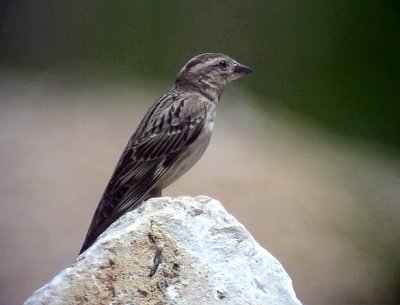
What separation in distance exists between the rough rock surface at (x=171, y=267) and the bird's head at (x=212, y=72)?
3.79 ft

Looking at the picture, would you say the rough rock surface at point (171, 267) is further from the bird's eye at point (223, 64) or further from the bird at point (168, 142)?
the bird's eye at point (223, 64)

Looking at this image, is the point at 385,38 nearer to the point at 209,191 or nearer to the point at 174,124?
the point at 209,191

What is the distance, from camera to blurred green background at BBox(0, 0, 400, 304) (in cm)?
488

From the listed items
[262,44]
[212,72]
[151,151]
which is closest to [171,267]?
[151,151]

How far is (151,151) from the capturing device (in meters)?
3.43

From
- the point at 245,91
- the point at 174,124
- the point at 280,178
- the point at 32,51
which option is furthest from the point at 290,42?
the point at 174,124

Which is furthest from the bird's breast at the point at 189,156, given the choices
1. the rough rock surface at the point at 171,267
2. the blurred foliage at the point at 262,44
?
the blurred foliage at the point at 262,44

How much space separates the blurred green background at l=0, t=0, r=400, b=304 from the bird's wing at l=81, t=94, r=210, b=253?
1.34m

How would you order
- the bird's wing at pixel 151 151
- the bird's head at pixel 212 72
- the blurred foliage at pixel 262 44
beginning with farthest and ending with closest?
1. the blurred foliage at pixel 262 44
2. the bird's head at pixel 212 72
3. the bird's wing at pixel 151 151

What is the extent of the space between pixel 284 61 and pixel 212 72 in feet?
5.12

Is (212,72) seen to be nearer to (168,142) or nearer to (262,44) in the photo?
(168,142)

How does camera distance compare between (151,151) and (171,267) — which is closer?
(171,267)

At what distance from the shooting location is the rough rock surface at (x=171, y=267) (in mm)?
2385

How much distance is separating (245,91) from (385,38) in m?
0.99
